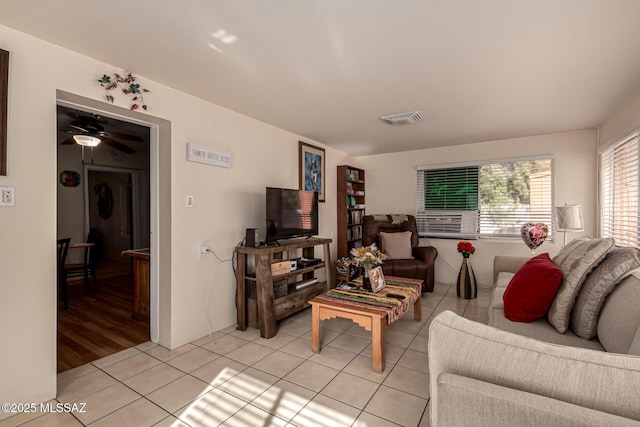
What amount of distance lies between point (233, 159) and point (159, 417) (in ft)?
7.42

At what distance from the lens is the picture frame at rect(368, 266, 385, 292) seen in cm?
274

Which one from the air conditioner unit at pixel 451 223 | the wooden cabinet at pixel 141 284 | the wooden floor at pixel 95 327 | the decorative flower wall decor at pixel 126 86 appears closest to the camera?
the decorative flower wall decor at pixel 126 86

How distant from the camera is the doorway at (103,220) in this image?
288 cm

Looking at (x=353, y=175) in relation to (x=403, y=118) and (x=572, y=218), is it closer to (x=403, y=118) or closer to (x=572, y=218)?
(x=403, y=118)

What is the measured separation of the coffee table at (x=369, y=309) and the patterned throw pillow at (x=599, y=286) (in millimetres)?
1122

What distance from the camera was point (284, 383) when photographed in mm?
2096

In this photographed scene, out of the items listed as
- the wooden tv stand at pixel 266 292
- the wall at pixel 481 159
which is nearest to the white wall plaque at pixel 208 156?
the wooden tv stand at pixel 266 292

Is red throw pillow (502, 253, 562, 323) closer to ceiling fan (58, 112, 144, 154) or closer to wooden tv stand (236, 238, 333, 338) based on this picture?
wooden tv stand (236, 238, 333, 338)

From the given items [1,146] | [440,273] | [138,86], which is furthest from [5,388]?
[440,273]

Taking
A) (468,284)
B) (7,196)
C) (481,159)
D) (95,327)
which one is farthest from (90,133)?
(481,159)

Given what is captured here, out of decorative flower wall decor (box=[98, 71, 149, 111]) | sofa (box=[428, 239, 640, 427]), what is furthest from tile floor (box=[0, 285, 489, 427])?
decorative flower wall decor (box=[98, 71, 149, 111])

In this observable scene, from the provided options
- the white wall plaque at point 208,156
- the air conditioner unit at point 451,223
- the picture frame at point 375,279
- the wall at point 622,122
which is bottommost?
the picture frame at point 375,279

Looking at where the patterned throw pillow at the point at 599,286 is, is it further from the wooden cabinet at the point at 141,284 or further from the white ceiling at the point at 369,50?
the wooden cabinet at the point at 141,284

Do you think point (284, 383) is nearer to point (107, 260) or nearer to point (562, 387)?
point (562, 387)
